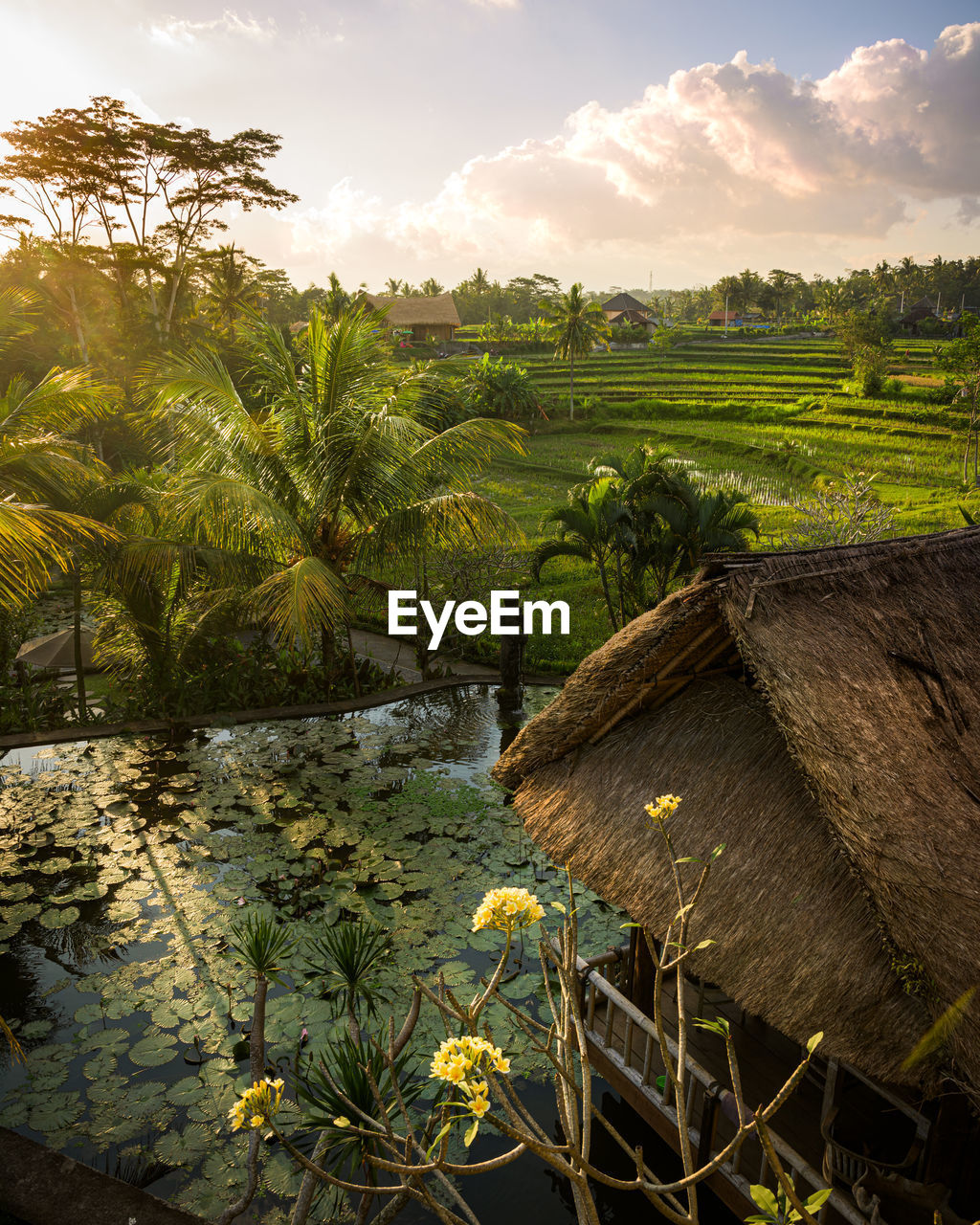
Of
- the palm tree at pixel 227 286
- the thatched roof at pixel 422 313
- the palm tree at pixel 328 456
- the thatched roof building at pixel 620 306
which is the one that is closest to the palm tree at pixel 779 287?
the thatched roof building at pixel 620 306

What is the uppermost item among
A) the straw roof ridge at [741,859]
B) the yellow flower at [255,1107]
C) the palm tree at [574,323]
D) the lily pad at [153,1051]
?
the palm tree at [574,323]

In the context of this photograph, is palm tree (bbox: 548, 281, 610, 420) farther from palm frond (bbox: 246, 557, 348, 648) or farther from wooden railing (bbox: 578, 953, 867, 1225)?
wooden railing (bbox: 578, 953, 867, 1225)

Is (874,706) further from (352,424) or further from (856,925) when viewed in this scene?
(352,424)

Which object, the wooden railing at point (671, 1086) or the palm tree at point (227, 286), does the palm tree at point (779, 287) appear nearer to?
the palm tree at point (227, 286)

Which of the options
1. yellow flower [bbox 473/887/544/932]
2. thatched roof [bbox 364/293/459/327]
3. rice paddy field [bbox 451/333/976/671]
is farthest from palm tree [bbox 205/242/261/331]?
yellow flower [bbox 473/887/544/932]

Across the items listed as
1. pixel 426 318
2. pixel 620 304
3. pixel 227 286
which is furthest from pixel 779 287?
pixel 227 286

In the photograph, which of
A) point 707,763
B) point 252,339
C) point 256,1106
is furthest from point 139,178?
point 256,1106

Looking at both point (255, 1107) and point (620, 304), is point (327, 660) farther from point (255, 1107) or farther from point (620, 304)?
point (620, 304)

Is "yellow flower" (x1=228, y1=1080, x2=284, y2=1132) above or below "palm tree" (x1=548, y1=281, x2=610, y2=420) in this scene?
below
